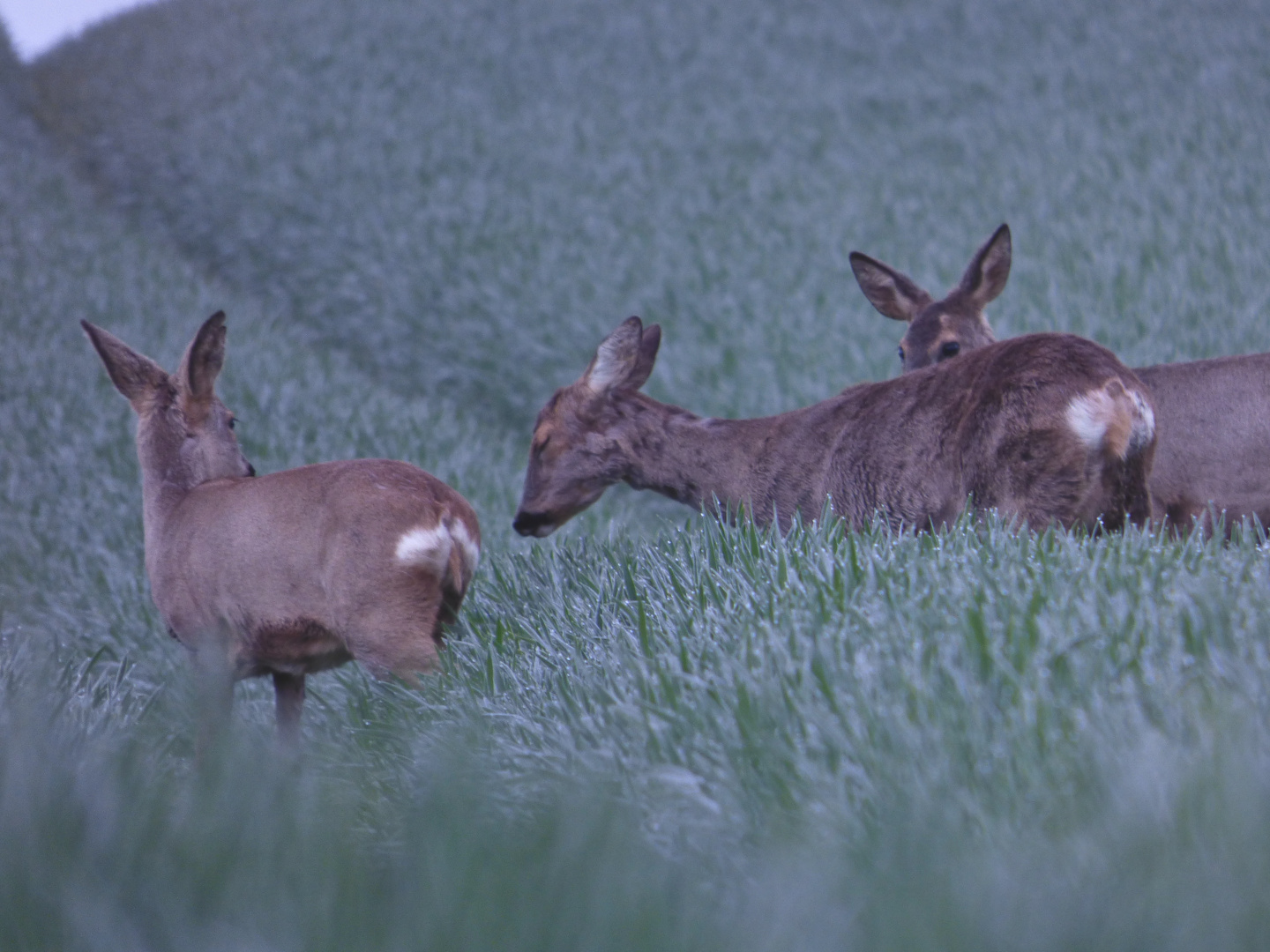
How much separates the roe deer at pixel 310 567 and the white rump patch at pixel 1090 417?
2.01 metres

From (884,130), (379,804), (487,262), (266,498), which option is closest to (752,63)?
(884,130)

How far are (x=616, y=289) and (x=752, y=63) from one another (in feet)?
23.1

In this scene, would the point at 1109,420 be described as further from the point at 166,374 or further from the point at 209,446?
the point at 166,374

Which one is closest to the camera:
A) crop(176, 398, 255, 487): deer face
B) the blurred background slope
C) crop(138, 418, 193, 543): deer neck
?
crop(138, 418, 193, 543): deer neck

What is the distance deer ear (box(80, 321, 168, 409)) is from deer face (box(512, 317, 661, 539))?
159cm

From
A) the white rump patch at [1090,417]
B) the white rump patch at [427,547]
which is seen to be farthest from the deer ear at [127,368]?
the white rump patch at [1090,417]

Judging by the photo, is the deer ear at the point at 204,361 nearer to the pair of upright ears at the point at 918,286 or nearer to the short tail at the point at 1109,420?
the short tail at the point at 1109,420

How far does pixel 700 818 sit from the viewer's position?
8.64 feet

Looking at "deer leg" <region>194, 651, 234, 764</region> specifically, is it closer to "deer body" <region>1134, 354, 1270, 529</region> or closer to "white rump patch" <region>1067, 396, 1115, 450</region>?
"white rump patch" <region>1067, 396, 1115, 450</region>

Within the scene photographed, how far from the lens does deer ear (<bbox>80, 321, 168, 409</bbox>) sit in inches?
208

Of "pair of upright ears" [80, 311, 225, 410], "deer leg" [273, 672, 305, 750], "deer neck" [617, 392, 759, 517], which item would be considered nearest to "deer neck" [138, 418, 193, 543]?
"pair of upright ears" [80, 311, 225, 410]

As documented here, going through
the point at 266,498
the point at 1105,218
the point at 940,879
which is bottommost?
the point at 940,879

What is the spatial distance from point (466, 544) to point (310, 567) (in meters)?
0.52

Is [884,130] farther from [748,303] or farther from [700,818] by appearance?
[700,818]
